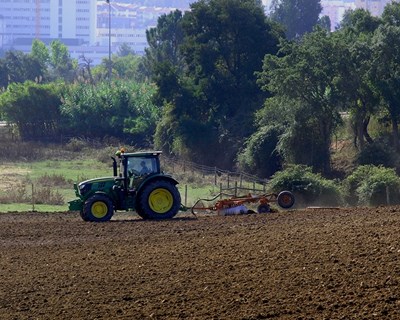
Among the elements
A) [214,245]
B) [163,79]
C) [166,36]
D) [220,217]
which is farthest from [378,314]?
[166,36]

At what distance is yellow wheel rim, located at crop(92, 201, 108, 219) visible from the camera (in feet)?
88.2

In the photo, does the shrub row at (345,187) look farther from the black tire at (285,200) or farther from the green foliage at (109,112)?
the green foliage at (109,112)

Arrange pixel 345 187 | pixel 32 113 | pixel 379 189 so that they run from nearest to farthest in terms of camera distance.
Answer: pixel 379 189
pixel 345 187
pixel 32 113

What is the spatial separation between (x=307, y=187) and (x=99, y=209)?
453 inches

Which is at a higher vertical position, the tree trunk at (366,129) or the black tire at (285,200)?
the tree trunk at (366,129)

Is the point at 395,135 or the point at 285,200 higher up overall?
the point at 395,135

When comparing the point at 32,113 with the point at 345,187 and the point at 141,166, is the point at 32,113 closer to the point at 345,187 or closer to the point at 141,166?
the point at 345,187

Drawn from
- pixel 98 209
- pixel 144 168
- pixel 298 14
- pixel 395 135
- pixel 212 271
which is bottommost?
pixel 212 271

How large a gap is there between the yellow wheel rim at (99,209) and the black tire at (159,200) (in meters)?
0.84

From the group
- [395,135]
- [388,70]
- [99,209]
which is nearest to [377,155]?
[395,135]

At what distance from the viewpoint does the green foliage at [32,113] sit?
2980 inches

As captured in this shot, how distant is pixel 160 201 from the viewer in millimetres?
27109

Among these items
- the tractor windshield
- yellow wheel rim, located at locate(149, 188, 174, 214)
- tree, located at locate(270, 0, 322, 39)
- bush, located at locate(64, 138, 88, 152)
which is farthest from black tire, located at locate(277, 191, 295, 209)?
tree, located at locate(270, 0, 322, 39)

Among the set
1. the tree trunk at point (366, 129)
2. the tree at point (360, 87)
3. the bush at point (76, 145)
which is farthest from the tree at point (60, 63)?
the tree at point (360, 87)
